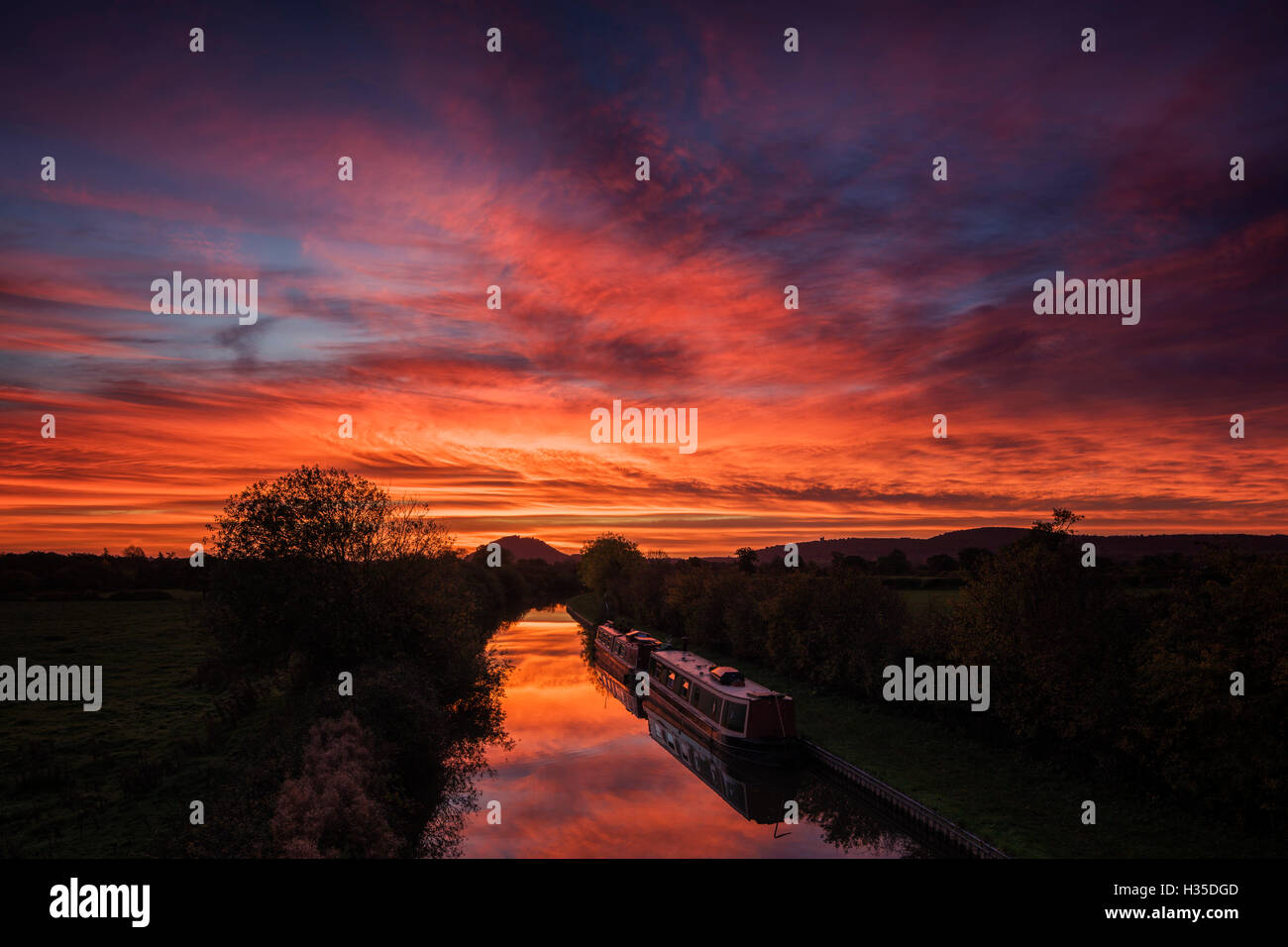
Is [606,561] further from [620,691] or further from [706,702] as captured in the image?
[706,702]

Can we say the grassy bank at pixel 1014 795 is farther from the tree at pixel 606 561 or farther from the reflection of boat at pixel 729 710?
the tree at pixel 606 561

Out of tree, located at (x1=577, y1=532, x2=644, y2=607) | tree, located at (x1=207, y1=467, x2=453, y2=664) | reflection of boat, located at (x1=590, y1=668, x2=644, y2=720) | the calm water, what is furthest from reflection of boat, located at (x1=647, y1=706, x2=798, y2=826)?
tree, located at (x1=577, y1=532, x2=644, y2=607)

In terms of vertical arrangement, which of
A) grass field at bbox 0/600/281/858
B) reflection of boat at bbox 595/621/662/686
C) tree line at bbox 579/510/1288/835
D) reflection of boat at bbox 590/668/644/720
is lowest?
reflection of boat at bbox 590/668/644/720

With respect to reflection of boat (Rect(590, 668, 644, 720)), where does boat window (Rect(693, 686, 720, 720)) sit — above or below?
above

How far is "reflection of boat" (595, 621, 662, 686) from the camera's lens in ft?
138

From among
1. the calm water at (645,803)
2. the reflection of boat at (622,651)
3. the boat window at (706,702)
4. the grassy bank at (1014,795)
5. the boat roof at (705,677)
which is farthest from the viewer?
the reflection of boat at (622,651)

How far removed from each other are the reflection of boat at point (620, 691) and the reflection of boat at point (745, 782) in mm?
8453

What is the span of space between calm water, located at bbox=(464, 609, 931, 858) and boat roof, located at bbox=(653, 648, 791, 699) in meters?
2.68

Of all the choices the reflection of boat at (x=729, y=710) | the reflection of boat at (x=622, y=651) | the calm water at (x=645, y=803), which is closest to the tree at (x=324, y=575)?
the calm water at (x=645, y=803)

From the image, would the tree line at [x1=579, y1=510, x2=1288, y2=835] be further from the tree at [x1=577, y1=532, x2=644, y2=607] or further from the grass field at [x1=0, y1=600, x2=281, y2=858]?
the tree at [x1=577, y1=532, x2=644, y2=607]

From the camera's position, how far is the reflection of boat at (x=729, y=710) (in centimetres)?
2433

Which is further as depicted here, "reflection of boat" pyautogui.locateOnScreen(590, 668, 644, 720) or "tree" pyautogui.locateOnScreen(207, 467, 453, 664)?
"reflection of boat" pyautogui.locateOnScreen(590, 668, 644, 720)
